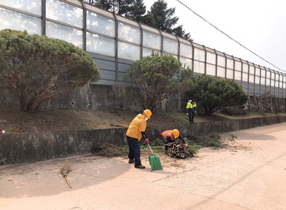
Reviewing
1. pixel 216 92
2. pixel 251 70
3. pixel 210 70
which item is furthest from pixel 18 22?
pixel 251 70

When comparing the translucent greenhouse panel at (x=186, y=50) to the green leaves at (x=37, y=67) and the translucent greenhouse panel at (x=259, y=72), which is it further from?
the translucent greenhouse panel at (x=259, y=72)

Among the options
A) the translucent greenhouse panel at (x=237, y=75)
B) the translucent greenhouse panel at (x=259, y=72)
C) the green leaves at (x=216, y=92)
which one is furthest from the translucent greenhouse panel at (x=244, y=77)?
the green leaves at (x=216, y=92)

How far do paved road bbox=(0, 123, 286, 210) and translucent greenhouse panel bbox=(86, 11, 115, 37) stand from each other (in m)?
6.45

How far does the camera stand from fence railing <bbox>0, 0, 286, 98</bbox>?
934 cm

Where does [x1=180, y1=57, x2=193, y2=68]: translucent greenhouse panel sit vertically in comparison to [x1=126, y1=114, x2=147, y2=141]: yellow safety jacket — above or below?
above

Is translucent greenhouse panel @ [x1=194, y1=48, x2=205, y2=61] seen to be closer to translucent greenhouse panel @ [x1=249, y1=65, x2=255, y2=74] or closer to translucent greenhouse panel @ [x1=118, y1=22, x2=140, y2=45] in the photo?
translucent greenhouse panel @ [x1=118, y1=22, x2=140, y2=45]

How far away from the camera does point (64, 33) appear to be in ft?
34.3

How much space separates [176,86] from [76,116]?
5.14 meters

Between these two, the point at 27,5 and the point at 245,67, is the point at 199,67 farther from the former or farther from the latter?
the point at 27,5

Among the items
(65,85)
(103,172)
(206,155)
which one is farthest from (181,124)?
(103,172)

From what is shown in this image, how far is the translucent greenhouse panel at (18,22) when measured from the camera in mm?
8672

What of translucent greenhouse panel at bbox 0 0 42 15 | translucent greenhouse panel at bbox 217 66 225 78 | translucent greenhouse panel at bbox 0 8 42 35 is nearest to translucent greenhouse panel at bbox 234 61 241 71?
translucent greenhouse panel at bbox 217 66 225 78

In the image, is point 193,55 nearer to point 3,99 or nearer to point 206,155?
point 206,155

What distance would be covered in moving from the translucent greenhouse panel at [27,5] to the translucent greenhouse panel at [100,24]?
2.27m
